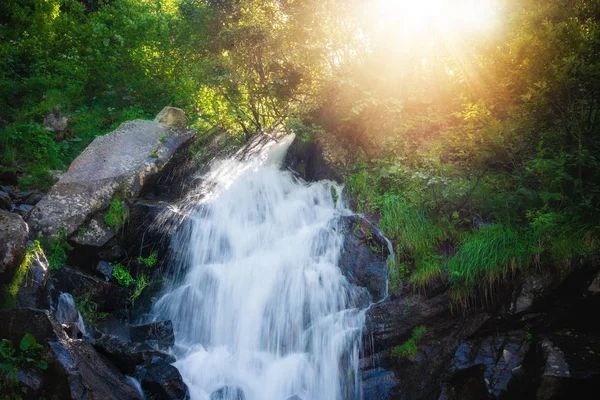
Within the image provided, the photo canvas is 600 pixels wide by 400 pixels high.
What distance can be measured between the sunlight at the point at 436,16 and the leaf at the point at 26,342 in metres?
8.13

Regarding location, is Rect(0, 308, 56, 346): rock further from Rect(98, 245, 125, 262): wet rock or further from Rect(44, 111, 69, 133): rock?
Rect(44, 111, 69, 133): rock

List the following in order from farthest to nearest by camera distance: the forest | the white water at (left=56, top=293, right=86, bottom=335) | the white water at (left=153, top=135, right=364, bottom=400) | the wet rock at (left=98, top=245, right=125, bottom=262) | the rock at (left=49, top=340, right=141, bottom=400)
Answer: the wet rock at (left=98, top=245, right=125, bottom=262), the white water at (left=56, top=293, right=86, bottom=335), the white water at (left=153, top=135, right=364, bottom=400), the forest, the rock at (left=49, top=340, right=141, bottom=400)

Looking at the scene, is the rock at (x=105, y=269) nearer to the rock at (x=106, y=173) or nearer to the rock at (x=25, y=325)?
the rock at (x=106, y=173)

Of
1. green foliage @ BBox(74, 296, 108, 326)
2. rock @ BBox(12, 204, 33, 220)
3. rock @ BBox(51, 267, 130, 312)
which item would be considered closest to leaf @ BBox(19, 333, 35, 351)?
green foliage @ BBox(74, 296, 108, 326)

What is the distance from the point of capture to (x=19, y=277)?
5625 mm

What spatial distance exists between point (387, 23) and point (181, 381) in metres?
9.05

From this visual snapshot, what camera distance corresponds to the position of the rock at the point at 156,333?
6801mm

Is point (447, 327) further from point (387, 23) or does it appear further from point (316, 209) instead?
point (387, 23)

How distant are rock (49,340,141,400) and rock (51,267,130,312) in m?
2.03

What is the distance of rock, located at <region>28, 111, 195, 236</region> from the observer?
25.5ft

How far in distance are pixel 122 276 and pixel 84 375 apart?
3.31m

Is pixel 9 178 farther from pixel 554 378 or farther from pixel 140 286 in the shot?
pixel 554 378

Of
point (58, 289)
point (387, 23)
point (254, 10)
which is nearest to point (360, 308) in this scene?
point (58, 289)

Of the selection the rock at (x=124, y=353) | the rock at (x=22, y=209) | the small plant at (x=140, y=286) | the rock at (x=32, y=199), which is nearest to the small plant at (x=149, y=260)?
the small plant at (x=140, y=286)
